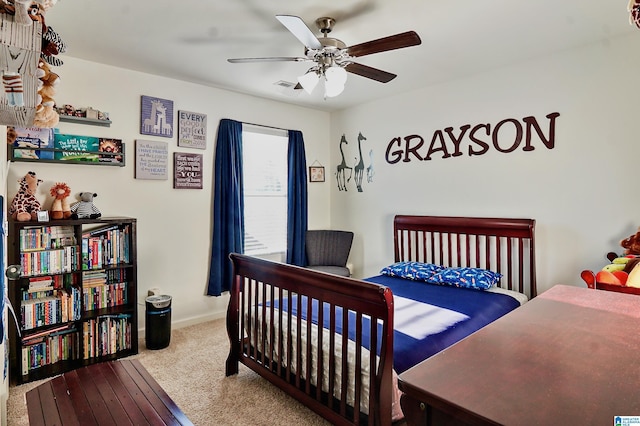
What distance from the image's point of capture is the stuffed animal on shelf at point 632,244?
2.53 metres

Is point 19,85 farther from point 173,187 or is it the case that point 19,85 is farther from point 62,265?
point 173,187

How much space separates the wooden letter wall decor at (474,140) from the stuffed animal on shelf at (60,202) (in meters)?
3.27

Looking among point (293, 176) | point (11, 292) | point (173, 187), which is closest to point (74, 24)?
point (173, 187)

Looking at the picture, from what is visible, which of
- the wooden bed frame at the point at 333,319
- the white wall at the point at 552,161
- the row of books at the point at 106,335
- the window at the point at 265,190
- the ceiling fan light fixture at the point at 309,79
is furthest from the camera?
the window at the point at 265,190

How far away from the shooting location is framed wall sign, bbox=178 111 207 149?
3.71 m

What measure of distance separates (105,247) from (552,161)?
12.7ft

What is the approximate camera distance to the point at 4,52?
2.60 ft

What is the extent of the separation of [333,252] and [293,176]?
108cm

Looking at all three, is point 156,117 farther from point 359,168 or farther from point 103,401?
point 103,401

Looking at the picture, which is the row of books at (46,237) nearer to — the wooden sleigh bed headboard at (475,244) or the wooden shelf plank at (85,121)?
the wooden shelf plank at (85,121)

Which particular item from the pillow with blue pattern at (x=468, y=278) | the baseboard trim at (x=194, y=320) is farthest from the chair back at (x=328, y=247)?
the pillow with blue pattern at (x=468, y=278)

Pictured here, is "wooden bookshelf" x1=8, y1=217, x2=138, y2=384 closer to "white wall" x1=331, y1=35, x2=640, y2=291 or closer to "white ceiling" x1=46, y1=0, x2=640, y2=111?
"white ceiling" x1=46, y1=0, x2=640, y2=111

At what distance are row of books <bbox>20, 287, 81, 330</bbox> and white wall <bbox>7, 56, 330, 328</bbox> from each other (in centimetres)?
69

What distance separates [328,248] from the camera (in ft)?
14.8
